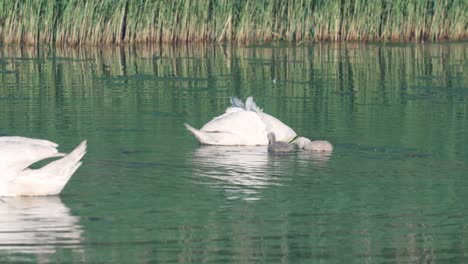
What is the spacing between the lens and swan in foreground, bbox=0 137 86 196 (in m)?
10.4

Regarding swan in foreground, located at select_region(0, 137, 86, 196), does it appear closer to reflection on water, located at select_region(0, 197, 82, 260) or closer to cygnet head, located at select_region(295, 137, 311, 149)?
reflection on water, located at select_region(0, 197, 82, 260)

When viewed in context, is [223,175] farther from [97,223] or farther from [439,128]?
[439,128]

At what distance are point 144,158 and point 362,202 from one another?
8.95 feet

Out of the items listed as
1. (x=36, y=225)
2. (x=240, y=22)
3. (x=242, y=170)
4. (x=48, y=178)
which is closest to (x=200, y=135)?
(x=242, y=170)

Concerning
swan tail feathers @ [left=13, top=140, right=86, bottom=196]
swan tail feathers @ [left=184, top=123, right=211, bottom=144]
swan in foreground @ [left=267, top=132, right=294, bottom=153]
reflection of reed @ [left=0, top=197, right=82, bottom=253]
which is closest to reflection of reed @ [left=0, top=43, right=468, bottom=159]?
swan in foreground @ [left=267, top=132, right=294, bottom=153]

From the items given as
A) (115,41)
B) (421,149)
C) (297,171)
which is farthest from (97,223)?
(115,41)

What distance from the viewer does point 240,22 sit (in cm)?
2620

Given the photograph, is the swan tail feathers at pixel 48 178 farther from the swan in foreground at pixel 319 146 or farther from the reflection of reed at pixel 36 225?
the swan in foreground at pixel 319 146

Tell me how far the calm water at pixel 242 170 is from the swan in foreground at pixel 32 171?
132 mm

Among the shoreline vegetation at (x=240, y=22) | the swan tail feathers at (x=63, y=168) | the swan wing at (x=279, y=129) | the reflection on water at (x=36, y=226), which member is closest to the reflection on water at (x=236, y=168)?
the swan wing at (x=279, y=129)

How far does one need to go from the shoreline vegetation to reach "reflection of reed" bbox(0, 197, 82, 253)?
14844 millimetres

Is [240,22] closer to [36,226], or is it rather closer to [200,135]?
[200,135]

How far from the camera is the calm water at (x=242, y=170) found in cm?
895

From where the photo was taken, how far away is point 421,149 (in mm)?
13195
